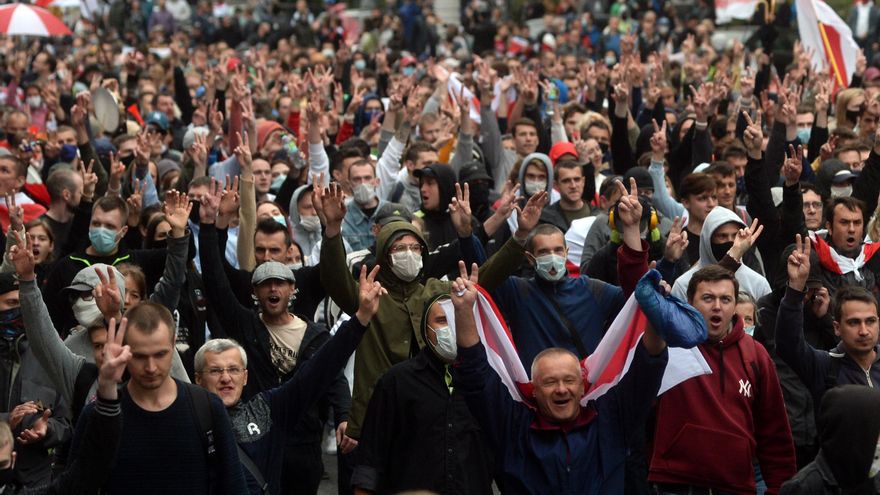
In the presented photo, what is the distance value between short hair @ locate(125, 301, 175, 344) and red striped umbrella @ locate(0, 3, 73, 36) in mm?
12075

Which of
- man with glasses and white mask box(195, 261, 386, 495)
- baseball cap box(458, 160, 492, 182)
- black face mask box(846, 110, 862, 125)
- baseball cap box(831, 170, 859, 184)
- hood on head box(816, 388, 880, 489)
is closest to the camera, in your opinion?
hood on head box(816, 388, 880, 489)

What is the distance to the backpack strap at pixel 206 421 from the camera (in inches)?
204

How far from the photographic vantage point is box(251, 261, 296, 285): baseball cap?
285 inches

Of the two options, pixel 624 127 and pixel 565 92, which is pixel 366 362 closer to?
pixel 624 127

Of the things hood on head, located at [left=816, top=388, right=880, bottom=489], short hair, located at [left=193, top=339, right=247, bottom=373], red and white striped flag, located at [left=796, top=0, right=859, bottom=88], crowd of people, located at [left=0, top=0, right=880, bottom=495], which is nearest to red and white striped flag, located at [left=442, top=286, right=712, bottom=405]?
crowd of people, located at [left=0, top=0, right=880, bottom=495]

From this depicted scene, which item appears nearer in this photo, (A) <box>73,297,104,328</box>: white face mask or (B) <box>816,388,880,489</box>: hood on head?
(B) <box>816,388,880,489</box>: hood on head

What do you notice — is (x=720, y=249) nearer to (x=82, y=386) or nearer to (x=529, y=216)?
(x=529, y=216)

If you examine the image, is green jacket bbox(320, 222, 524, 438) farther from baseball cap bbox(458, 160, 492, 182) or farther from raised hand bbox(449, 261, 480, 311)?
baseball cap bbox(458, 160, 492, 182)

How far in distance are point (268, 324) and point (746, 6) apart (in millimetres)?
13128

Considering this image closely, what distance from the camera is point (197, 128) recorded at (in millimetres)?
13336

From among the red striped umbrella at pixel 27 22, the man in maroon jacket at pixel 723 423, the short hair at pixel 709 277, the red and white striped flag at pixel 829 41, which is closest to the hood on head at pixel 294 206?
the short hair at pixel 709 277

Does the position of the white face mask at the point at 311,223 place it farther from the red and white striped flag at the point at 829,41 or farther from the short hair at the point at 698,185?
the red and white striped flag at the point at 829,41

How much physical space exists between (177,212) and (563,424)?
2.61 m

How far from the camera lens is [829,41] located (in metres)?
15.3
